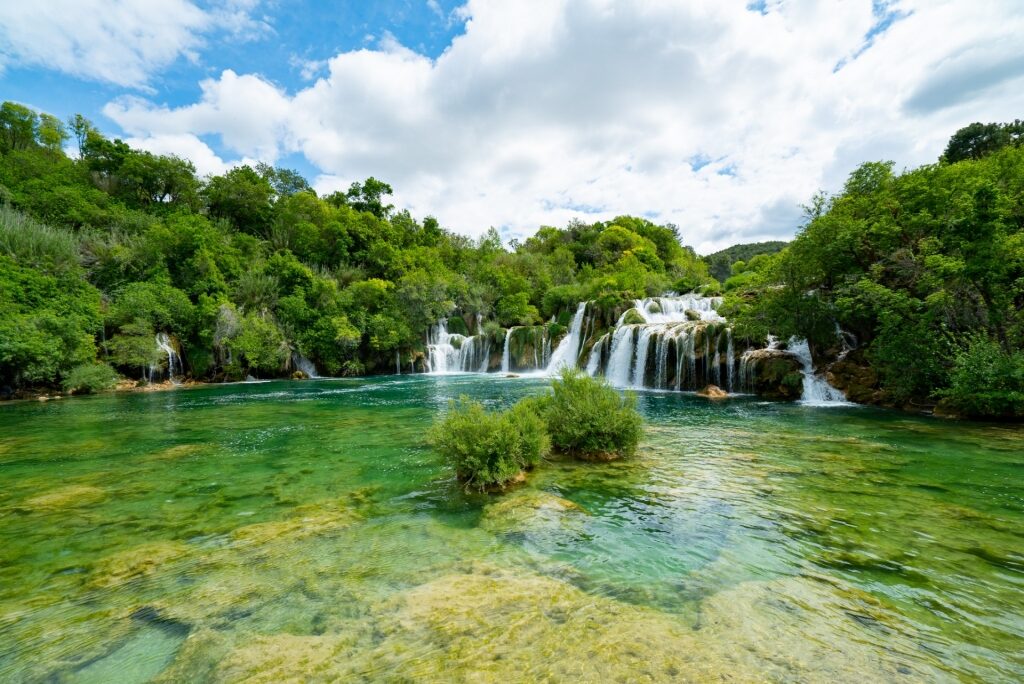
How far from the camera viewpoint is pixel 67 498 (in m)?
6.67

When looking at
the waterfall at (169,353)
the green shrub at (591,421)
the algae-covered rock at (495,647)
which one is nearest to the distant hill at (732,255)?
the green shrub at (591,421)

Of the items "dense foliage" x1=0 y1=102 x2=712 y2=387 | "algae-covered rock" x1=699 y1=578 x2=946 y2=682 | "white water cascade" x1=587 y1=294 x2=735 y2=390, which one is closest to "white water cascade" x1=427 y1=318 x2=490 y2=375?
"dense foliage" x1=0 y1=102 x2=712 y2=387

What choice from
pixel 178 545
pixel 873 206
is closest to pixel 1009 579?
pixel 178 545

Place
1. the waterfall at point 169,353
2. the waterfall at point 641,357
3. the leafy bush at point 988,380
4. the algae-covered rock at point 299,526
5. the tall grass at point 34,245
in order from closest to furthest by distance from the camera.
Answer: the algae-covered rock at point 299,526
the leafy bush at point 988,380
the waterfall at point 641,357
the tall grass at point 34,245
the waterfall at point 169,353

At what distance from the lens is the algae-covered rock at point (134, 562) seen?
426cm

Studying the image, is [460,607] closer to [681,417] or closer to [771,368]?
[681,417]

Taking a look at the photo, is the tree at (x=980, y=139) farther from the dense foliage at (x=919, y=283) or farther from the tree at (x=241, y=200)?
the tree at (x=241, y=200)

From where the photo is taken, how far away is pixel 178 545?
5.01m

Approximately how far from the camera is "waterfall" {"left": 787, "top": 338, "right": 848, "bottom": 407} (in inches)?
637

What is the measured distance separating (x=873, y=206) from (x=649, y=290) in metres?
25.8

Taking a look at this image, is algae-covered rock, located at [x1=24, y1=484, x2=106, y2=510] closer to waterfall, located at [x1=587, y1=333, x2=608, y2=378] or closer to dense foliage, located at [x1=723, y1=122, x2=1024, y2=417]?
dense foliage, located at [x1=723, y1=122, x2=1024, y2=417]

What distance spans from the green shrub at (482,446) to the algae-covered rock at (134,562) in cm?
358

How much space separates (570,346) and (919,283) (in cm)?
2050

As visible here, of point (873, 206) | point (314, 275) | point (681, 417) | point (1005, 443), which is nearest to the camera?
point (1005, 443)
